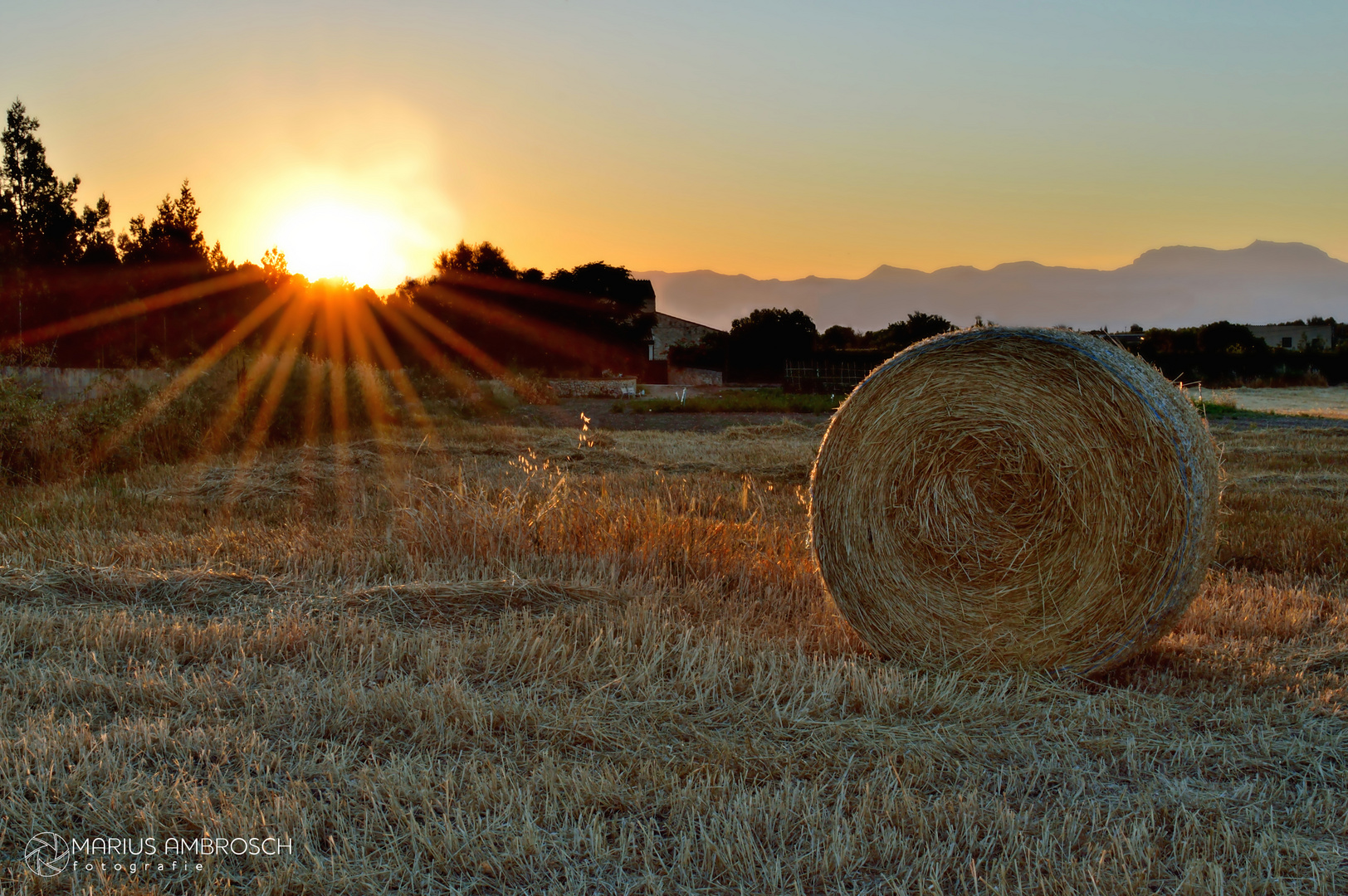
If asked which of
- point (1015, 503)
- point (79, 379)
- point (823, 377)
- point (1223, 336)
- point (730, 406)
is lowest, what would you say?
point (1015, 503)

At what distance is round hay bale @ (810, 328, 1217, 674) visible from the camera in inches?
171

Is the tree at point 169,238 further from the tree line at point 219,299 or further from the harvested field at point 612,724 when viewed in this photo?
the harvested field at point 612,724

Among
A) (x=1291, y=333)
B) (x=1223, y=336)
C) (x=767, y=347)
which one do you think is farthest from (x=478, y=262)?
(x=1291, y=333)

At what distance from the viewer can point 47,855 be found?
268 cm

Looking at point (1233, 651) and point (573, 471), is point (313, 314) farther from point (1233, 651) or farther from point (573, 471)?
point (1233, 651)

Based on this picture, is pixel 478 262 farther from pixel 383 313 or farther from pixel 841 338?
pixel 841 338

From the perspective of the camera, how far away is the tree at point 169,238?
36500 mm

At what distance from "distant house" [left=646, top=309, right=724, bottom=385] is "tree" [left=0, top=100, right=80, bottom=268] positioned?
22.7m

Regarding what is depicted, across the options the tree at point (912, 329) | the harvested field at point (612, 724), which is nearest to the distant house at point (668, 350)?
the tree at point (912, 329)

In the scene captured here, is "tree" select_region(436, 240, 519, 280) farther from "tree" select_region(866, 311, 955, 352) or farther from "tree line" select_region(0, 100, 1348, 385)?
"tree" select_region(866, 311, 955, 352)

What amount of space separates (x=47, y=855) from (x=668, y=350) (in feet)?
135

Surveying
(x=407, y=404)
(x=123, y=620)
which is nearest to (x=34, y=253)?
(x=407, y=404)

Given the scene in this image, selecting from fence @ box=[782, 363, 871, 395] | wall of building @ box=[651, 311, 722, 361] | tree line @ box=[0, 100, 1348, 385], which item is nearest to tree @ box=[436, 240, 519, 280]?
tree line @ box=[0, 100, 1348, 385]

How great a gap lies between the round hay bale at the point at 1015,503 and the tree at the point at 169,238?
37.8 m
